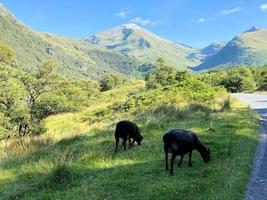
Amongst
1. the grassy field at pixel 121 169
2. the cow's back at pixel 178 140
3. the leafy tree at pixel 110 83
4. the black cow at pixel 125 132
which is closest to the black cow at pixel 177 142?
the cow's back at pixel 178 140

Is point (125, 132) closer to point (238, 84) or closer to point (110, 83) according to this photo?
point (238, 84)

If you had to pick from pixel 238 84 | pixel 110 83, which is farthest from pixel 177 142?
pixel 110 83

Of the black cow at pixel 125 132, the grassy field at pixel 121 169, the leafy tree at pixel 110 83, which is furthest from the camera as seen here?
the leafy tree at pixel 110 83

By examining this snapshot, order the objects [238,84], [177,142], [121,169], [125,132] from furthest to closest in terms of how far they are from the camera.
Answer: [238,84]
[125,132]
[121,169]
[177,142]

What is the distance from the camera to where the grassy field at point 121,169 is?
9.56 m

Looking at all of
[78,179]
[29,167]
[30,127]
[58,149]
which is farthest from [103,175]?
[30,127]

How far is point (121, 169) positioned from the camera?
38.8 ft

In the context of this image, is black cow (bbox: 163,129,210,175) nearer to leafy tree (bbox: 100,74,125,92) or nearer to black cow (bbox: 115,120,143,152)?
black cow (bbox: 115,120,143,152)

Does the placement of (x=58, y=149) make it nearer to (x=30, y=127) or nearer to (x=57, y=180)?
(x=57, y=180)

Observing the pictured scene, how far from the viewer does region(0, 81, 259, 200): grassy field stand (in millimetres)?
9564

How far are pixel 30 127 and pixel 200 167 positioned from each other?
3615cm

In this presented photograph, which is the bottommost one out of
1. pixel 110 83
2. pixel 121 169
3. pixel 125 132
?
pixel 121 169

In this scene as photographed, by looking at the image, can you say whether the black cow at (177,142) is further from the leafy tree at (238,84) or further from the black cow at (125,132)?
the leafy tree at (238,84)

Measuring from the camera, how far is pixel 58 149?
633 inches
